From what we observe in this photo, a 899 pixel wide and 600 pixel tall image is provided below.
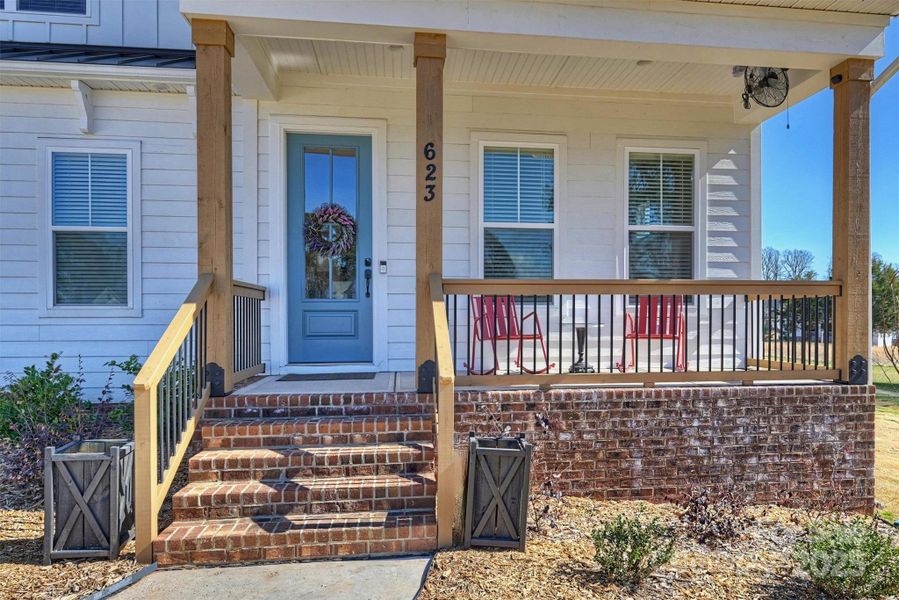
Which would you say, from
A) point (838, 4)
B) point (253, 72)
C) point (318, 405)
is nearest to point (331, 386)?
point (318, 405)

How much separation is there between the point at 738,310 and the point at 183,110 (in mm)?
6183

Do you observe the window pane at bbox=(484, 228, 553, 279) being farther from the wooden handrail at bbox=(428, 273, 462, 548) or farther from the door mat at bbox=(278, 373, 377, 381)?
the wooden handrail at bbox=(428, 273, 462, 548)

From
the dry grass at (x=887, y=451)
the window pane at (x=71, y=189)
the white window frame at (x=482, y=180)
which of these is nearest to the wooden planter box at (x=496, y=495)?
the white window frame at (x=482, y=180)

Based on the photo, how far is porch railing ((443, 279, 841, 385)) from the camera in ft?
13.0

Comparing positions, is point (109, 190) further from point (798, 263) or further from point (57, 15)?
point (798, 263)

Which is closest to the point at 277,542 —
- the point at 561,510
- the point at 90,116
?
the point at 561,510

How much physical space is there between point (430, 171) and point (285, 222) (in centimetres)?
190

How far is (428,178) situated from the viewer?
3783mm

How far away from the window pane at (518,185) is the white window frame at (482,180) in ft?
0.14

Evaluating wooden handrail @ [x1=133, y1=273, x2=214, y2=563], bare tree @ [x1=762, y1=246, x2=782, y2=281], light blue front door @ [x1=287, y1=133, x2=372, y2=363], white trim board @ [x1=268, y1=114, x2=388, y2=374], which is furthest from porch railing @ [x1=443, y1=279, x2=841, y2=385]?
bare tree @ [x1=762, y1=246, x2=782, y2=281]

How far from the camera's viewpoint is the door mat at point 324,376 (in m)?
4.49

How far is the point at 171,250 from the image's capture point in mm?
5000

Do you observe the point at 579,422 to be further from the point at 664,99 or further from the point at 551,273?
the point at 664,99

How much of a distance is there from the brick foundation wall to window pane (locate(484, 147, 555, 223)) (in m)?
2.13
